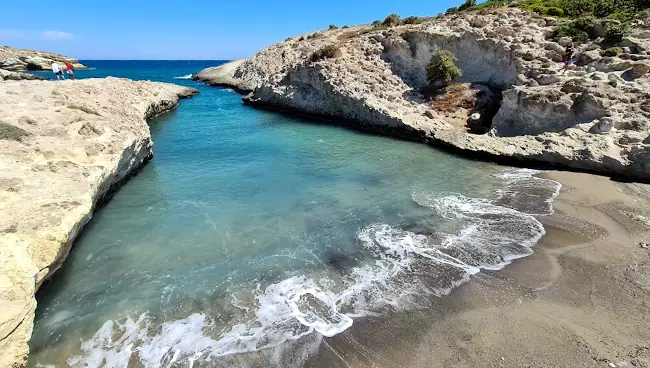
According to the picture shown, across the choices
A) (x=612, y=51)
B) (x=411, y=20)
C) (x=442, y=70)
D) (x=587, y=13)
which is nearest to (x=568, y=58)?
(x=612, y=51)

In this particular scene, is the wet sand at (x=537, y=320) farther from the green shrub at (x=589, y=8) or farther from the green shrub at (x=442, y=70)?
the green shrub at (x=589, y=8)

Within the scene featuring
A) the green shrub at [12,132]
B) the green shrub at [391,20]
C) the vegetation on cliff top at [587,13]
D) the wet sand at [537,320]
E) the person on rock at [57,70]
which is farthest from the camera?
the green shrub at [391,20]

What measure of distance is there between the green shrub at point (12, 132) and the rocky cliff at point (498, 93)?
2148 cm

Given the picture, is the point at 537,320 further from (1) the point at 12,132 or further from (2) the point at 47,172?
(1) the point at 12,132

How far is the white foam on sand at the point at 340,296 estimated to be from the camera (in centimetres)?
809

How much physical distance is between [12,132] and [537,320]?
1781 cm

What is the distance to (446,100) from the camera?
28828 mm

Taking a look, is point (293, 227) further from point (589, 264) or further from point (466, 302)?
point (589, 264)

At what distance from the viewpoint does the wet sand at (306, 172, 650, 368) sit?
769 centimetres

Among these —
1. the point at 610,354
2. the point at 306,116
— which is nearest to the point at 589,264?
the point at 610,354

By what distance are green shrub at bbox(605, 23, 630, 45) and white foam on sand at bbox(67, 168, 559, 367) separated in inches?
760

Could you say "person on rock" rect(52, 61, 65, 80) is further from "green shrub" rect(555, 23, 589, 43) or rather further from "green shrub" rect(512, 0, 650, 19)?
"green shrub" rect(512, 0, 650, 19)

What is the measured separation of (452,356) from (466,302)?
202 centimetres

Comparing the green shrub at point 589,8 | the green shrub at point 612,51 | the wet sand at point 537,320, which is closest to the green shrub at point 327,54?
the green shrub at point 589,8
